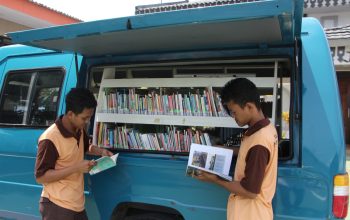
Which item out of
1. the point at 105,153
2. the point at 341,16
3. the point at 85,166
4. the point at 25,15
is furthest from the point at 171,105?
the point at 341,16

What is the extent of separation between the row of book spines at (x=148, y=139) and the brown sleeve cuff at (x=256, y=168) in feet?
2.95

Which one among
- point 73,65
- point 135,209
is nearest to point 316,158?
point 135,209

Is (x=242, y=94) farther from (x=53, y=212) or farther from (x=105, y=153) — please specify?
(x=53, y=212)

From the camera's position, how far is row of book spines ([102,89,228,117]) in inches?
117

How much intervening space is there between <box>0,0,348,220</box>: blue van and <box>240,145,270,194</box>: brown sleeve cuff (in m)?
0.46

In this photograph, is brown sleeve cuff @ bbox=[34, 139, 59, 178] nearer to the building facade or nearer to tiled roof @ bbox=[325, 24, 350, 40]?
the building facade

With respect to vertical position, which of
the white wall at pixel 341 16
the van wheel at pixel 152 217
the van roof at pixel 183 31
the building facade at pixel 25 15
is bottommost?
the van wheel at pixel 152 217

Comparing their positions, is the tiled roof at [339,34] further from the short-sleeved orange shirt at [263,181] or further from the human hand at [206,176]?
the human hand at [206,176]

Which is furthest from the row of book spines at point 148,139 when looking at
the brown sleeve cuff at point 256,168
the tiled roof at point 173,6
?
the tiled roof at point 173,6

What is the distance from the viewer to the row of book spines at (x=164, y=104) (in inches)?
117

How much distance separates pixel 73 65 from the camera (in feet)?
11.7

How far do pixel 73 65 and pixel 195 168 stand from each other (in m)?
1.77

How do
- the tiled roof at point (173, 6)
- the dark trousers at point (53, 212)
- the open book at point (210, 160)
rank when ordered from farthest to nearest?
the tiled roof at point (173, 6) → the dark trousers at point (53, 212) → the open book at point (210, 160)

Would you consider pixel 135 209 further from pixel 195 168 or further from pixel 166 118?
pixel 195 168
